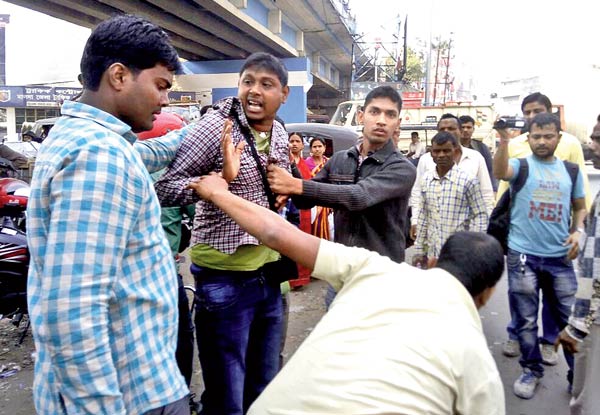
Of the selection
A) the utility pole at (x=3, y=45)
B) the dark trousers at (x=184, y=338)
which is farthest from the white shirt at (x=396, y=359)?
the utility pole at (x=3, y=45)

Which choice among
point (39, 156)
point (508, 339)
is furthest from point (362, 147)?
point (508, 339)

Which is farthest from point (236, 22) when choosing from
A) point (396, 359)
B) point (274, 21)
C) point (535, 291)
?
point (396, 359)

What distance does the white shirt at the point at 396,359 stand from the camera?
1171 millimetres

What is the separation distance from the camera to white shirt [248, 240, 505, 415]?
1.17 m

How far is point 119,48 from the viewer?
1296 millimetres

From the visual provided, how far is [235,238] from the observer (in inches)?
80.5

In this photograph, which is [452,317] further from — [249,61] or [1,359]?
[1,359]

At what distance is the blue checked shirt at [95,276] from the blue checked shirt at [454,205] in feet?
9.05

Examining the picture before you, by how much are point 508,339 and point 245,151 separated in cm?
315

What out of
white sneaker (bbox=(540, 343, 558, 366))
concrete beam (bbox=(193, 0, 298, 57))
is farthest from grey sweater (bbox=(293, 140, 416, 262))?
concrete beam (bbox=(193, 0, 298, 57))

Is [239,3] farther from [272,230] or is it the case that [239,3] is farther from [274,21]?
[272,230]

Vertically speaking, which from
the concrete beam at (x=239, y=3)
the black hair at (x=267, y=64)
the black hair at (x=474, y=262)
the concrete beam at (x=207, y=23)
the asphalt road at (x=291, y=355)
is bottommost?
the asphalt road at (x=291, y=355)

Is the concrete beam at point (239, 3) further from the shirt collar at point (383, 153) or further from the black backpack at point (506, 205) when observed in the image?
the shirt collar at point (383, 153)

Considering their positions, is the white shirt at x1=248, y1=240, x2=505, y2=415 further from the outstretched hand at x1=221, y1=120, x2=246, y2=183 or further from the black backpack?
the black backpack
